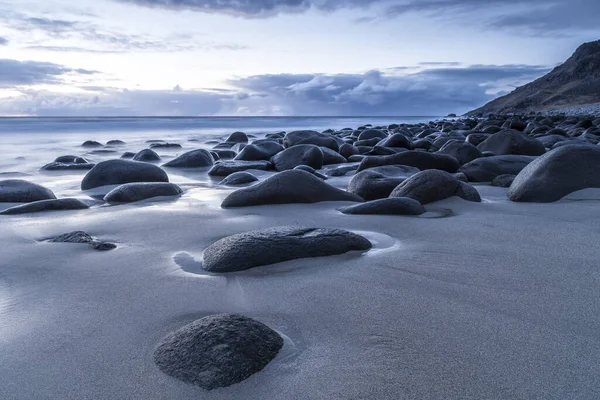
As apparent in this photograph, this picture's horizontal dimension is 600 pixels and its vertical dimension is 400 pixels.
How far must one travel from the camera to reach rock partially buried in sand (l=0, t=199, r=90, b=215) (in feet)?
11.1

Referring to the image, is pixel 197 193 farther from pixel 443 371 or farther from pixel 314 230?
pixel 443 371

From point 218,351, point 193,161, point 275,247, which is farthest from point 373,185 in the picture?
point 193,161

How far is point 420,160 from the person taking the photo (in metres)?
5.15

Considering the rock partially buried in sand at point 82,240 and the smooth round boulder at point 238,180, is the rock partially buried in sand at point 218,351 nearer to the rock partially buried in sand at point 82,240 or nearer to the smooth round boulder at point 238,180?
the rock partially buried in sand at point 82,240

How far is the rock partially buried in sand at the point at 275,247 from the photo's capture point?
6.70ft

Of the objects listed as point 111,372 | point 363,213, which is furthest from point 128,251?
point 363,213

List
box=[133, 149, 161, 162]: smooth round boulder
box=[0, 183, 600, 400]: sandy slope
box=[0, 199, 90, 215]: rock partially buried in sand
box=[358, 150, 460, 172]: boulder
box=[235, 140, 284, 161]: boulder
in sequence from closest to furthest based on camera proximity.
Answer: box=[0, 183, 600, 400]: sandy slope, box=[0, 199, 90, 215]: rock partially buried in sand, box=[358, 150, 460, 172]: boulder, box=[235, 140, 284, 161]: boulder, box=[133, 149, 161, 162]: smooth round boulder

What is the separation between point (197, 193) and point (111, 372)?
324cm

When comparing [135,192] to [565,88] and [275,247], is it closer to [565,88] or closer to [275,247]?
[275,247]

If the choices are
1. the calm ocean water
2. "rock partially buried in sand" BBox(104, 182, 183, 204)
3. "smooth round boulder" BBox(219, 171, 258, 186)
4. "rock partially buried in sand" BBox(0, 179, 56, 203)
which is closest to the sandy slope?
"rock partially buried in sand" BBox(104, 182, 183, 204)

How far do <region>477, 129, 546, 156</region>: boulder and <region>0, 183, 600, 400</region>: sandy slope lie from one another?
162 inches

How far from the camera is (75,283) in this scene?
188cm

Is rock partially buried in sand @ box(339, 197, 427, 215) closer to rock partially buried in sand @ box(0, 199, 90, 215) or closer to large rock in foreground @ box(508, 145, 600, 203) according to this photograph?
large rock in foreground @ box(508, 145, 600, 203)

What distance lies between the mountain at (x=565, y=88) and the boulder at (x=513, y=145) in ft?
127
